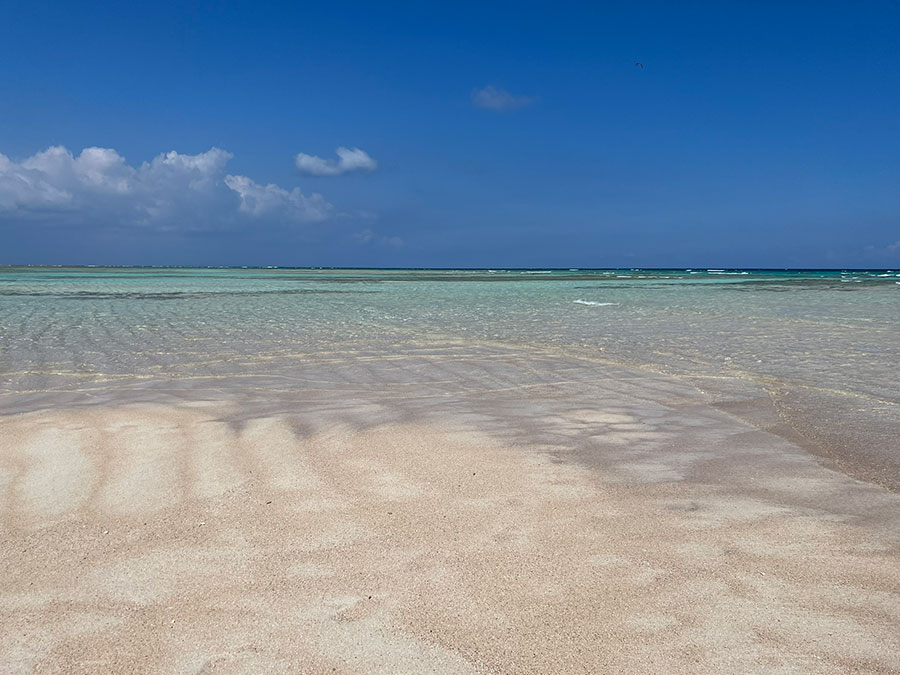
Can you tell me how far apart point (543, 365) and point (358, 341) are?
13.2 ft

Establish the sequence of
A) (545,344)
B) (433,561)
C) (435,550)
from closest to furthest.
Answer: (433,561) → (435,550) → (545,344)

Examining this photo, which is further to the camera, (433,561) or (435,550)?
(435,550)

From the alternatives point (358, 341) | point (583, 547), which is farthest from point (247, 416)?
point (358, 341)

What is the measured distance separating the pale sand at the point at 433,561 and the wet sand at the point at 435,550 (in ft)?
0.04

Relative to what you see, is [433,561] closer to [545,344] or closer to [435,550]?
[435,550]

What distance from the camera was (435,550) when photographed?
2941mm

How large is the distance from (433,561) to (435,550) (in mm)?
108

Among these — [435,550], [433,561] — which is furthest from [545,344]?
[433,561]

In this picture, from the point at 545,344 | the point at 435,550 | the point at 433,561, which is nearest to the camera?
the point at 433,561

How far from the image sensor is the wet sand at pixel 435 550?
2.23 m

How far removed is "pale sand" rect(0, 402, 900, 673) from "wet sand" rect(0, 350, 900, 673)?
0.01 metres

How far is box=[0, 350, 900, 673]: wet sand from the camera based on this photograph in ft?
7.31

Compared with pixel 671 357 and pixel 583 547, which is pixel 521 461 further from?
pixel 671 357

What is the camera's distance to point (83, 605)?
248cm
